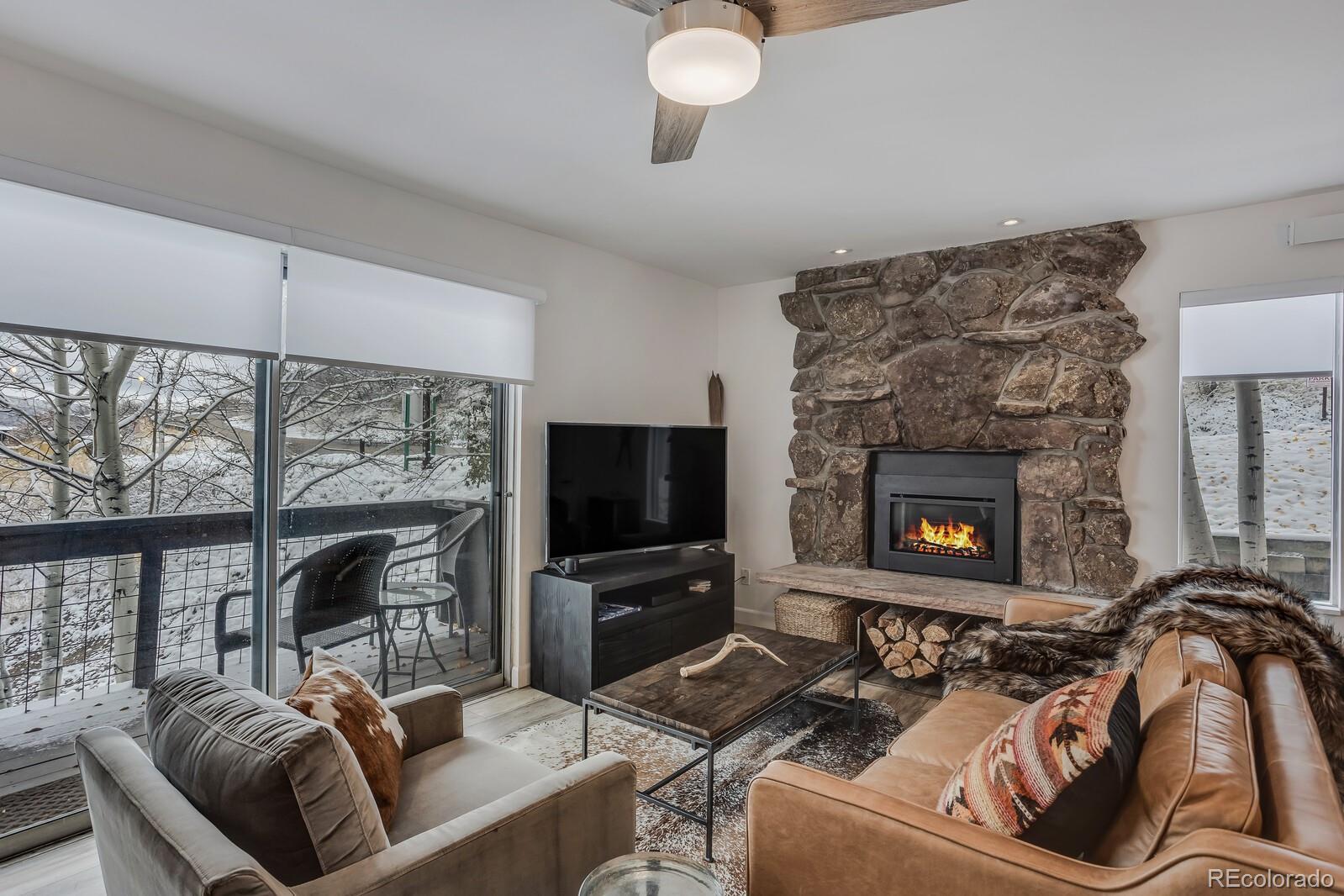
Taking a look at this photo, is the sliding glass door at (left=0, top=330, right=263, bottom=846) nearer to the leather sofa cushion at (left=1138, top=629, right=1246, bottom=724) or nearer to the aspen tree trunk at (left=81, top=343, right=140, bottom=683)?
the aspen tree trunk at (left=81, top=343, right=140, bottom=683)

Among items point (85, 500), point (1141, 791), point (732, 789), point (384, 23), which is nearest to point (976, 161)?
point (384, 23)

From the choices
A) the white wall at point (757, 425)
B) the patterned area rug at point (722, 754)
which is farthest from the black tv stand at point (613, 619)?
the white wall at point (757, 425)

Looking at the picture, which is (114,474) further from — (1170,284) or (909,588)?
(1170,284)

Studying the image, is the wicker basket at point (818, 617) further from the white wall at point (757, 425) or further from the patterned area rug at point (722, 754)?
the white wall at point (757, 425)

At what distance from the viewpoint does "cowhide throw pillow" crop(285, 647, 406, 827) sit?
1466 millimetres

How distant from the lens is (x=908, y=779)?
174 cm

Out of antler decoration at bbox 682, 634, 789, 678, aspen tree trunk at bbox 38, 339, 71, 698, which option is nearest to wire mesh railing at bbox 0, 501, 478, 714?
aspen tree trunk at bbox 38, 339, 71, 698

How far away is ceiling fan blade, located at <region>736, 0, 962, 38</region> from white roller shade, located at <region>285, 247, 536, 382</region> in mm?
1896

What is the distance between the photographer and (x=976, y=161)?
8.96 ft

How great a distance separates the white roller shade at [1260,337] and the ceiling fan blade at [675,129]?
2.83m

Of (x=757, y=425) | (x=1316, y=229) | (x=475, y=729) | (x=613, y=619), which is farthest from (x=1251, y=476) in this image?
(x=475, y=729)

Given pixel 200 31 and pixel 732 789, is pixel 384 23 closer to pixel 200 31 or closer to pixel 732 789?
pixel 200 31

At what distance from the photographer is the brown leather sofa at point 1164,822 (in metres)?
0.91

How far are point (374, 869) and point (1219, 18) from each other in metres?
2.77
